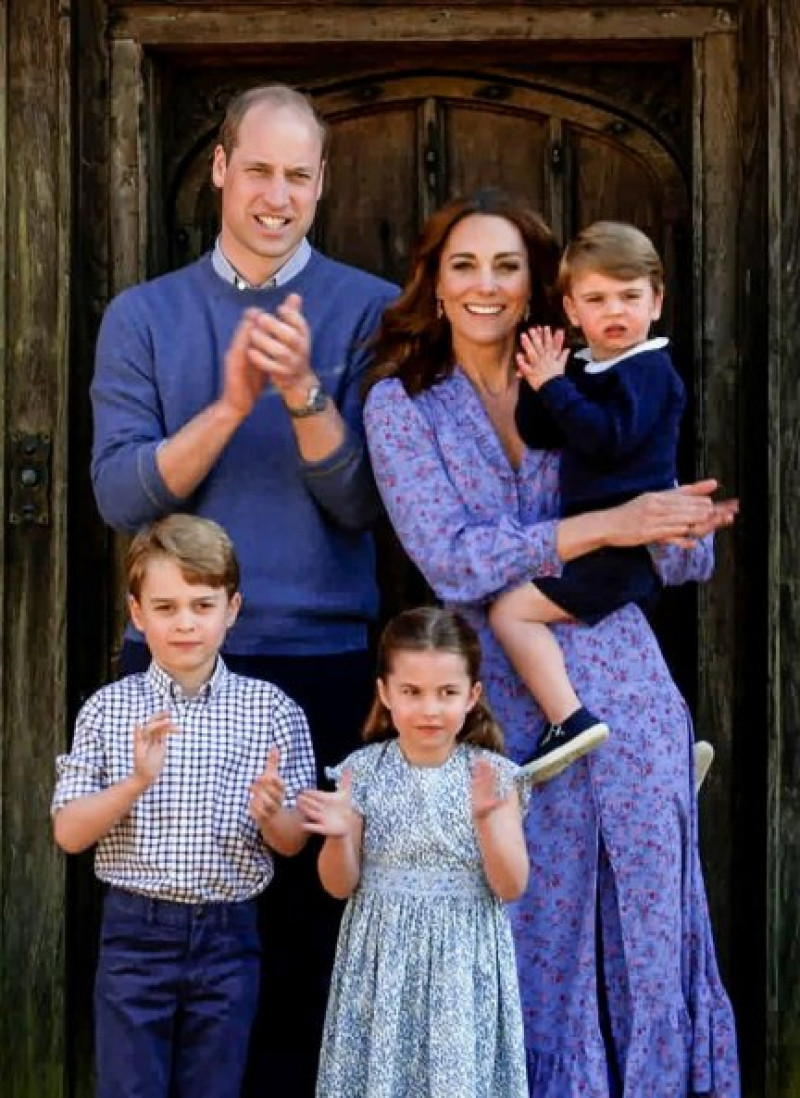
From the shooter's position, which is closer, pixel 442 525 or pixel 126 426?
pixel 442 525

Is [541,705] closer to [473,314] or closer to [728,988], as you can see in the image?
[473,314]

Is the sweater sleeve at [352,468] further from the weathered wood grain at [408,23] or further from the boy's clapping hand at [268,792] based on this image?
the weathered wood grain at [408,23]

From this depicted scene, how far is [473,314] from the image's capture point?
4.52 meters

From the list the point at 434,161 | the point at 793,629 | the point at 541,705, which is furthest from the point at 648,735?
the point at 434,161

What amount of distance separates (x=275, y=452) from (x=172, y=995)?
3.65ft

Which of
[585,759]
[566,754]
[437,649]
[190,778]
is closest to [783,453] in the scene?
[585,759]

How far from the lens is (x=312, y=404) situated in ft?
14.3

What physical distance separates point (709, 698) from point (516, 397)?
104 cm

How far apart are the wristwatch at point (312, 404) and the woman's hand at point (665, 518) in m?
0.58

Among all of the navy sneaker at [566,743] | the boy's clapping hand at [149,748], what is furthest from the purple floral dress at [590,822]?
the boy's clapping hand at [149,748]

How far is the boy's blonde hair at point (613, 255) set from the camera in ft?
14.3

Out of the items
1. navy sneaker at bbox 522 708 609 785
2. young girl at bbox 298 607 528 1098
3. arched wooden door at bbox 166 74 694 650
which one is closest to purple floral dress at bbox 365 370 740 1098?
navy sneaker at bbox 522 708 609 785

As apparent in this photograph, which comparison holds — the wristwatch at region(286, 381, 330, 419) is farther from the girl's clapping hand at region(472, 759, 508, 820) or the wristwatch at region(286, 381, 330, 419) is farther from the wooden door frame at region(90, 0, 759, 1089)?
the wooden door frame at region(90, 0, 759, 1089)

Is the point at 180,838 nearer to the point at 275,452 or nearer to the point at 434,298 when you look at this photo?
the point at 275,452
